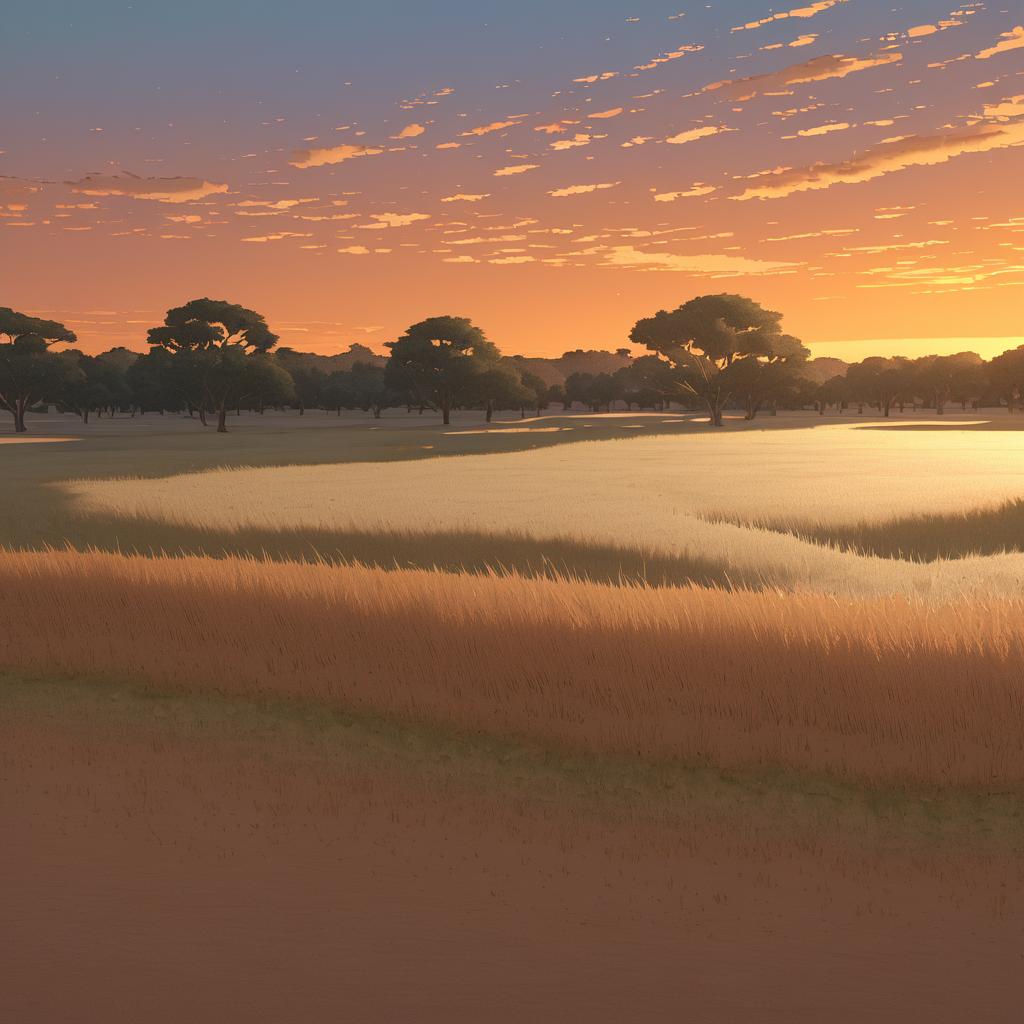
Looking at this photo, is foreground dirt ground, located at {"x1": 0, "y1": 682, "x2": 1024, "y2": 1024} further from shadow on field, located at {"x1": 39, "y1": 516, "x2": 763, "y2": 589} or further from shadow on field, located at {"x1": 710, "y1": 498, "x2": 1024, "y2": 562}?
shadow on field, located at {"x1": 710, "y1": 498, "x2": 1024, "y2": 562}

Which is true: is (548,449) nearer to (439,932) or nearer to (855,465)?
(855,465)

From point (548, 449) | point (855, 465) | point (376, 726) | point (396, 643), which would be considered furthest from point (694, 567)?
point (548, 449)

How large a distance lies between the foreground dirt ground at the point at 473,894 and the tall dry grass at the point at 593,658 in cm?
80

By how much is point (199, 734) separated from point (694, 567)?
41.9ft

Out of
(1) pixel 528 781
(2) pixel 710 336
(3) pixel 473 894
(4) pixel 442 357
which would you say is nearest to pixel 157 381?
(4) pixel 442 357

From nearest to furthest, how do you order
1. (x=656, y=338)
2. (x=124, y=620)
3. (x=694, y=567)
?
(x=124, y=620), (x=694, y=567), (x=656, y=338)

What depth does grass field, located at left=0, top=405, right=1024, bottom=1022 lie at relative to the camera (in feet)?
19.7

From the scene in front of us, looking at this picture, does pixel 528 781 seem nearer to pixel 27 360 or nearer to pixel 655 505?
pixel 655 505

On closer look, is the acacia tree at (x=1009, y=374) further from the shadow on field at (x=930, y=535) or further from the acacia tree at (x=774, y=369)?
the shadow on field at (x=930, y=535)

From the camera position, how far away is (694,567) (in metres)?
22.0

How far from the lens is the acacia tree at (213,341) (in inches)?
4227

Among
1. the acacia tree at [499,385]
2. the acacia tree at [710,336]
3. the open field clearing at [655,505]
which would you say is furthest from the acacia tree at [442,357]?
the open field clearing at [655,505]

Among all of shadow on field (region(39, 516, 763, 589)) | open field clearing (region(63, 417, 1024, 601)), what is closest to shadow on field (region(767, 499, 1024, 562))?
open field clearing (region(63, 417, 1024, 601))

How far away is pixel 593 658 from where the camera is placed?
11.8 m
